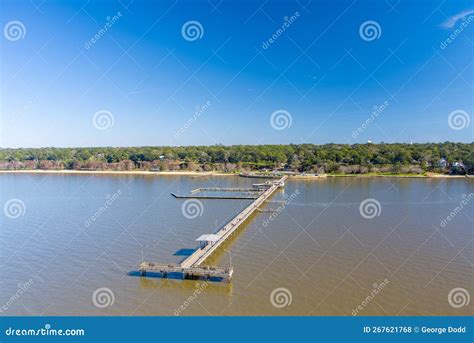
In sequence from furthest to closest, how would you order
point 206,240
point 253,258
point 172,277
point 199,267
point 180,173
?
point 180,173
point 206,240
point 253,258
point 172,277
point 199,267

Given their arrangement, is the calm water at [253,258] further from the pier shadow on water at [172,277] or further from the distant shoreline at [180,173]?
the distant shoreline at [180,173]

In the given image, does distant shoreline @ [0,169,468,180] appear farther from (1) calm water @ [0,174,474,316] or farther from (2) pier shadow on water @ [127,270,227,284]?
(2) pier shadow on water @ [127,270,227,284]

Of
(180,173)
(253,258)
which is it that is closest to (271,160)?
(180,173)

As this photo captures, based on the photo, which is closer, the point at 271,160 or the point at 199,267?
the point at 199,267

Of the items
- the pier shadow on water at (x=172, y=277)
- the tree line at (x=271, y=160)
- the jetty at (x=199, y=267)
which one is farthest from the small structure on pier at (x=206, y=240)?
Answer: the tree line at (x=271, y=160)

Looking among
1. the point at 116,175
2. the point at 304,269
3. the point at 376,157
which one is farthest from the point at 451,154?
the point at 304,269

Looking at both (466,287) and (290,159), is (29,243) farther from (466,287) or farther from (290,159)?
(290,159)

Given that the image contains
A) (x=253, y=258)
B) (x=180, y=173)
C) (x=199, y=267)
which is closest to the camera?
(x=199, y=267)

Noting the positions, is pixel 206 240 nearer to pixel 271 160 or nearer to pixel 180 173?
pixel 180 173
